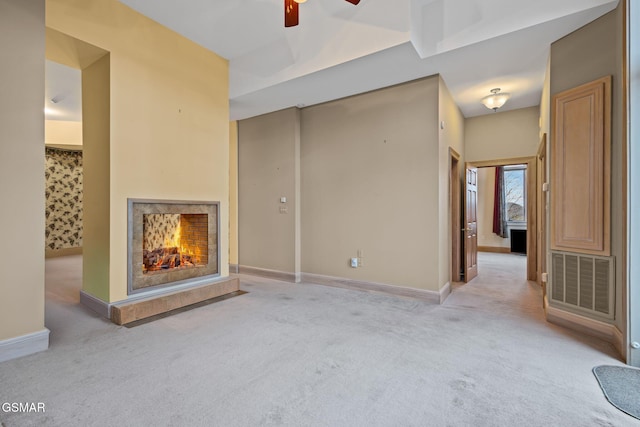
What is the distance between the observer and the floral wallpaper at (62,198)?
7.63 metres

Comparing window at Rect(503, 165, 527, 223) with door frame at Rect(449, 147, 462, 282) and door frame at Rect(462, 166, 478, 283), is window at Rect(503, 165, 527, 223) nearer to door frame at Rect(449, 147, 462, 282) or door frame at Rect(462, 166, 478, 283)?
door frame at Rect(462, 166, 478, 283)

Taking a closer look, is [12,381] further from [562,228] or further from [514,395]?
[562,228]

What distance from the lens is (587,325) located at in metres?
2.87

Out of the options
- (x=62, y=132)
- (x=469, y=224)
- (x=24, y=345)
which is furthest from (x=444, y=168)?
(x=62, y=132)

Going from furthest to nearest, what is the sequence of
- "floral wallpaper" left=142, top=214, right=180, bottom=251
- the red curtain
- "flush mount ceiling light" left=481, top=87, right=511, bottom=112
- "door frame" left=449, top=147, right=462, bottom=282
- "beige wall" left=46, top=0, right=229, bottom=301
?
the red curtain < "door frame" left=449, top=147, right=462, bottom=282 < "flush mount ceiling light" left=481, top=87, right=511, bottom=112 < "floral wallpaper" left=142, top=214, right=180, bottom=251 < "beige wall" left=46, top=0, right=229, bottom=301

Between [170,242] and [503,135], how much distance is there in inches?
218

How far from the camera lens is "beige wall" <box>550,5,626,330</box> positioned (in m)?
2.50

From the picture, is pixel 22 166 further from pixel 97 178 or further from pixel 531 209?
pixel 531 209

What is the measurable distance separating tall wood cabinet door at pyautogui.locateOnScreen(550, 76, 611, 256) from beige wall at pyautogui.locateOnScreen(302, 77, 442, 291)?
122cm

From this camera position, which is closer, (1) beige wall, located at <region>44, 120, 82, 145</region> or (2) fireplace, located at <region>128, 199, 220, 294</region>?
(2) fireplace, located at <region>128, 199, 220, 294</region>

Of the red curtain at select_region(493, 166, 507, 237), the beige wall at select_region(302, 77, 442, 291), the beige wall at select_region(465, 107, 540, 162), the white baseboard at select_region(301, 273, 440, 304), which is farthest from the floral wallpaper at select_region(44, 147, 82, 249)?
the red curtain at select_region(493, 166, 507, 237)

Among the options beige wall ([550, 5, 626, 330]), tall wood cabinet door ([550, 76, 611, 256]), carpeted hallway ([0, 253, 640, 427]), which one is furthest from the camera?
tall wood cabinet door ([550, 76, 611, 256])

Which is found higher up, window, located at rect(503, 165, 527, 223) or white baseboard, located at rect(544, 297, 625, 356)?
window, located at rect(503, 165, 527, 223)

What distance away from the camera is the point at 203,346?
2.57 meters
